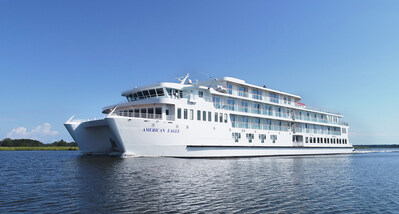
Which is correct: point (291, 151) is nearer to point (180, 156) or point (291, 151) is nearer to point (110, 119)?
point (180, 156)

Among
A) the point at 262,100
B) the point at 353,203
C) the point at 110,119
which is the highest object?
the point at 262,100

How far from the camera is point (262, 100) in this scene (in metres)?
35.6

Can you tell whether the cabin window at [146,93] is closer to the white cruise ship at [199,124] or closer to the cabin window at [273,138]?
the white cruise ship at [199,124]

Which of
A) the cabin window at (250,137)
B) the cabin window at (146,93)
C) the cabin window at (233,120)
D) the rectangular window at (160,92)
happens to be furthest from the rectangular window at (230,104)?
Result: the cabin window at (146,93)

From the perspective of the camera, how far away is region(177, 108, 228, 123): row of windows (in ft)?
87.4

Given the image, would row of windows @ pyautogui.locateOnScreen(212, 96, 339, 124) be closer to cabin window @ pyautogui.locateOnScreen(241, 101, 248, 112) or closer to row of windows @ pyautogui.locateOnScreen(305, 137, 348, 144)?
cabin window @ pyautogui.locateOnScreen(241, 101, 248, 112)

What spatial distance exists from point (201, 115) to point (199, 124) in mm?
1008

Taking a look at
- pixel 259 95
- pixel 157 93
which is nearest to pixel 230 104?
pixel 259 95

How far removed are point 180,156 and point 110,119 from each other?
22.8 ft

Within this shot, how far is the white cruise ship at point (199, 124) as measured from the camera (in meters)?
24.2

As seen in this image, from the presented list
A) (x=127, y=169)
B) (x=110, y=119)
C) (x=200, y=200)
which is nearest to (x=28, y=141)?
(x=110, y=119)

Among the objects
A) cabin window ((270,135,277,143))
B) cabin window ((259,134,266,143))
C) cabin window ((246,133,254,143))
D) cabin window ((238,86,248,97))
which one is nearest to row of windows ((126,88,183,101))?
cabin window ((238,86,248,97))

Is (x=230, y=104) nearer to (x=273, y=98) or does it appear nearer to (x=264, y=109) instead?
(x=264, y=109)

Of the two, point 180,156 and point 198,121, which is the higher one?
point 198,121
